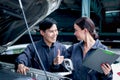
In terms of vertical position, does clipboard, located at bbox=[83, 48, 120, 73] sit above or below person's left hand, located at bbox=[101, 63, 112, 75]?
above

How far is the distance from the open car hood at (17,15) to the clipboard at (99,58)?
0.73 m

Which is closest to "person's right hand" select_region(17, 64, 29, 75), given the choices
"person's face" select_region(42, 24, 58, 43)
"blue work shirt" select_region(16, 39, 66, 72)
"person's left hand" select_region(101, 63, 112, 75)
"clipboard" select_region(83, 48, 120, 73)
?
"blue work shirt" select_region(16, 39, 66, 72)

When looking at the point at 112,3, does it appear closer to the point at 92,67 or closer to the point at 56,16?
the point at 56,16

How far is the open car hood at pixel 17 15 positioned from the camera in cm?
316

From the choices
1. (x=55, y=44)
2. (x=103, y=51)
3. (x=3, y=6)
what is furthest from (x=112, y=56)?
(x=3, y=6)

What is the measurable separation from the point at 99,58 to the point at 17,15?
1048mm

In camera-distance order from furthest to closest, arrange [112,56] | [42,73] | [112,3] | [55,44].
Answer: [112,3] → [55,44] → [42,73] → [112,56]

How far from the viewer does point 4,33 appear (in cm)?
367

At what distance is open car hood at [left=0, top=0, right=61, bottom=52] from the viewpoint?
316cm

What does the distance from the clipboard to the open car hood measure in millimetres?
727

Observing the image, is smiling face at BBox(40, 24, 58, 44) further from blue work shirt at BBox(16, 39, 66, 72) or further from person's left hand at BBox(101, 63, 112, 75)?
person's left hand at BBox(101, 63, 112, 75)

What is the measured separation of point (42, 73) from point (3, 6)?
0.79 metres

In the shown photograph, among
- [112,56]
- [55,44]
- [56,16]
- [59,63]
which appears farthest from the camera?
[56,16]

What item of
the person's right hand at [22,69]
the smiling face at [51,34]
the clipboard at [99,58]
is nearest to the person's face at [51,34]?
the smiling face at [51,34]
